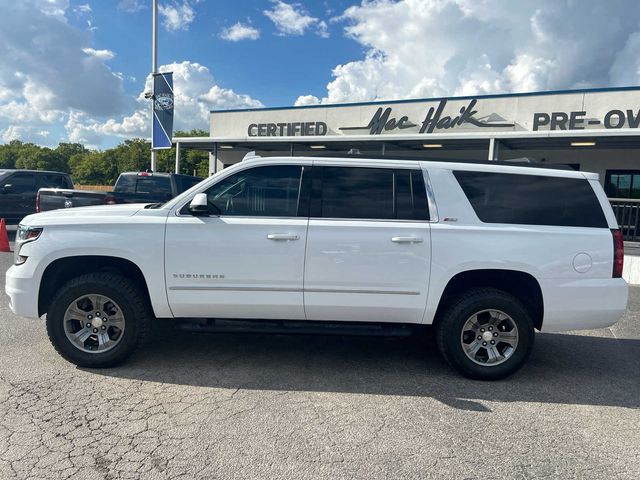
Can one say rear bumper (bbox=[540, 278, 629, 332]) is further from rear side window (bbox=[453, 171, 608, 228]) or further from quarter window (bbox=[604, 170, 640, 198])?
quarter window (bbox=[604, 170, 640, 198])

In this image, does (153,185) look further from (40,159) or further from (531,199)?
(40,159)

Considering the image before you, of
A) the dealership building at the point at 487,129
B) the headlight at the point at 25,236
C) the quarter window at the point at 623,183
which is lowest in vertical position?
the headlight at the point at 25,236

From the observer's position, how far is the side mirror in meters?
3.88

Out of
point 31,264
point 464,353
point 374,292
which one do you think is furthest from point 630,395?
point 31,264

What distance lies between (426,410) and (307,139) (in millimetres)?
17237

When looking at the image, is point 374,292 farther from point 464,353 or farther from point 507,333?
point 507,333

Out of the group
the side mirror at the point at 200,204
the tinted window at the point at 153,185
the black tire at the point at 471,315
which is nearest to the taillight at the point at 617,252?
the black tire at the point at 471,315

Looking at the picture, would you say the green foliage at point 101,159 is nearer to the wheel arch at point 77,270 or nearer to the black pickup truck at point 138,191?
the black pickup truck at point 138,191

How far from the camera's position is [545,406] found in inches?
146

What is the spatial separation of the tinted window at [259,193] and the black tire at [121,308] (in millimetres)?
1044

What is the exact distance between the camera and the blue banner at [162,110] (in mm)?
18750

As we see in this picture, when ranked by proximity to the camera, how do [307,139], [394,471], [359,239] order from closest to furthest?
[394,471] < [359,239] < [307,139]

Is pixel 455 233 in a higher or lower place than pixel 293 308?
higher

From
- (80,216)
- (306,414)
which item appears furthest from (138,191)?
(306,414)
